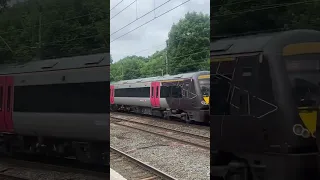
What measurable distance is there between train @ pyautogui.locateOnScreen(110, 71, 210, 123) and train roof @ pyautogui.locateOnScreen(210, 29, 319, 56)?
10.5 meters

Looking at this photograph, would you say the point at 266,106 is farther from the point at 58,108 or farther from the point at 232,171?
the point at 58,108

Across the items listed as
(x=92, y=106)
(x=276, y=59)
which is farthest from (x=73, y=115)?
(x=276, y=59)

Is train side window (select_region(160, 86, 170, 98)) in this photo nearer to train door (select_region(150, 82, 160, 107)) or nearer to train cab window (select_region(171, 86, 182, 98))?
train door (select_region(150, 82, 160, 107))

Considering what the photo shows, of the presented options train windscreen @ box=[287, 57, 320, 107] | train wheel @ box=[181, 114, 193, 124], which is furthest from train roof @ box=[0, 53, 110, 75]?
train wheel @ box=[181, 114, 193, 124]

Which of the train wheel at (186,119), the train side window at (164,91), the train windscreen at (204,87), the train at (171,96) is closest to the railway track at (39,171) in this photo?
the train at (171,96)

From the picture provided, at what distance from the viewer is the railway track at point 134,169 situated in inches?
215

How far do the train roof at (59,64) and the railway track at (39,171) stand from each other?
0.84 m

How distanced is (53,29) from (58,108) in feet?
2.22

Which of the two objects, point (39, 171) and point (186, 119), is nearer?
point (39, 171)

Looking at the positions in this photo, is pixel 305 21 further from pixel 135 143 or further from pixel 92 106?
pixel 135 143

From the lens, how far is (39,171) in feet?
9.06

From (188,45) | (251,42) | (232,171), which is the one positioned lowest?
(232,171)

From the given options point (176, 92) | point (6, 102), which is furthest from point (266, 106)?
point (176, 92)

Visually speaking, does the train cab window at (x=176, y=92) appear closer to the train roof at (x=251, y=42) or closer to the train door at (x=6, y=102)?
the train door at (x=6, y=102)
